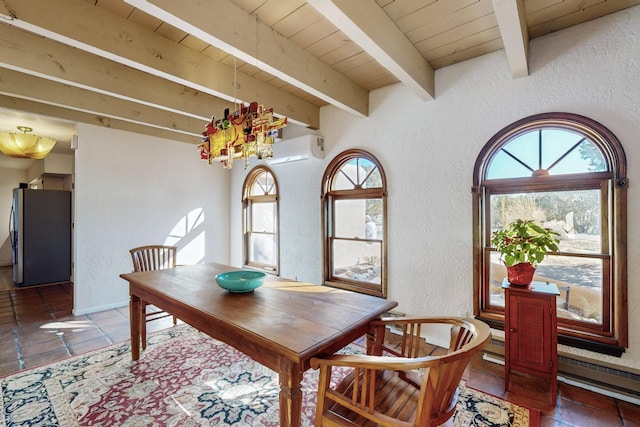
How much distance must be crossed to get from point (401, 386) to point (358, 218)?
2.17 meters

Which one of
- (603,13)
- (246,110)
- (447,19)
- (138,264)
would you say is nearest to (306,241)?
(138,264)

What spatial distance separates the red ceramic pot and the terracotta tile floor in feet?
2.53

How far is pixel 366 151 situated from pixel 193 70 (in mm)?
1835

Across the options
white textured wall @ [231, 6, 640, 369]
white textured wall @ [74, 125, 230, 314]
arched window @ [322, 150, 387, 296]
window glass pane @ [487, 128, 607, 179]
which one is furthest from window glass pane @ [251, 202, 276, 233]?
window glass pane @ [487, 128, 607, 179]

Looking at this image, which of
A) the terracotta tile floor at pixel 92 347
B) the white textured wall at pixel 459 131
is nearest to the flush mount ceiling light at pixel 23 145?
the terracotta tile floor at pixel 92 347

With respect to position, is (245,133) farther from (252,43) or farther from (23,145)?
(23,145)

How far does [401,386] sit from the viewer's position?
1355mm

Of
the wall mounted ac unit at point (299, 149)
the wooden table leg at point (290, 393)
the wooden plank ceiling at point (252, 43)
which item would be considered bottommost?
the wooden table leg at point (290, 393)

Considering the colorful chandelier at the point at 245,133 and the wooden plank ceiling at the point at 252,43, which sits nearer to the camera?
the wooden plank ceiling at the point at 252,43

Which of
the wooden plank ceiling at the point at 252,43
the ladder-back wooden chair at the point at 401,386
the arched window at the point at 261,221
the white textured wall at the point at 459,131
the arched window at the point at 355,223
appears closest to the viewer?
the ladder-back wooden chair at the point at 401,386

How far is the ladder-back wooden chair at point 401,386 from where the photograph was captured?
1013 mm

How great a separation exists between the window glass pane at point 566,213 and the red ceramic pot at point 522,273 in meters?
0.41

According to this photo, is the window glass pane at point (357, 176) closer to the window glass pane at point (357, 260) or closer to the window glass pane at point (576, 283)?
the window glass pane at point (357, 260)

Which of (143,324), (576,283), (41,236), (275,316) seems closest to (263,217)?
(143,324)
